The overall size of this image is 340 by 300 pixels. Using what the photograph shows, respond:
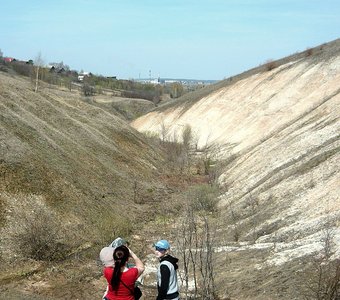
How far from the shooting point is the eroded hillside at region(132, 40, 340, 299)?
10562 millimetres

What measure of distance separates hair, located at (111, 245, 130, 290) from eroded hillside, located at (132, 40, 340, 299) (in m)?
4.23

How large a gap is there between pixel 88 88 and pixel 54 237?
120m

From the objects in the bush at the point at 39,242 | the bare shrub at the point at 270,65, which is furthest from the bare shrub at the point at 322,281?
the bare shrub at the point at 270,65

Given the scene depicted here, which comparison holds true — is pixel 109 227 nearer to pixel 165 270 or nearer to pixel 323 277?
pixel 323 277

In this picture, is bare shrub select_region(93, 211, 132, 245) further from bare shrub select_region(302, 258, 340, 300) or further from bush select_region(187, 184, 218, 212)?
bare shrub select_region(302, 258, 340, 300)

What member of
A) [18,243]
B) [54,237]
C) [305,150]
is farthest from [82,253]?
[305,150]

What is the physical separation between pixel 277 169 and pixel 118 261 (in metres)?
16.6

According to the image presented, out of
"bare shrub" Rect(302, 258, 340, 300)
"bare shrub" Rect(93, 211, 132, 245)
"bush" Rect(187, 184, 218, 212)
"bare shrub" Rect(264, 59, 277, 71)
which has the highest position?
"bare shrub" Rect(264, 59, 277, 71)

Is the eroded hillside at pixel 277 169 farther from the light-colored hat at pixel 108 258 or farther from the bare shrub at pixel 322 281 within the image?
the light-colored hat at pixel 108 258

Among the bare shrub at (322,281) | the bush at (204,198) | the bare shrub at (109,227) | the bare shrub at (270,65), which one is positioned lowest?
the bare shrub at (109,227)

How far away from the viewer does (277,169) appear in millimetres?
21281

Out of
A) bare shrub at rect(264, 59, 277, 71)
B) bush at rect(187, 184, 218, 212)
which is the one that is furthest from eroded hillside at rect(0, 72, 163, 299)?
bare shrub at rect(264, 59, 277, 71)

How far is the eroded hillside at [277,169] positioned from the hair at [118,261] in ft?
13.9

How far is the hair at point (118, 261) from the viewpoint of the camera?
5.70 m
